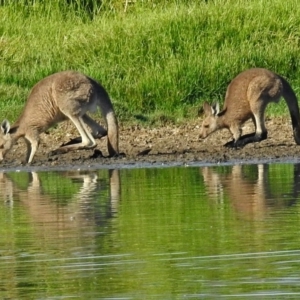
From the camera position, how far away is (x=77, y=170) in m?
12.5

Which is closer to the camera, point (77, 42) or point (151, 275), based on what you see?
point (151, 275)

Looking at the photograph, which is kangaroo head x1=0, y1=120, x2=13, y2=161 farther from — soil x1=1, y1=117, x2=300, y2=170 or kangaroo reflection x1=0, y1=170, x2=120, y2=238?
kangaroo reflection x1=0, y1=170, x2=120, y2=238

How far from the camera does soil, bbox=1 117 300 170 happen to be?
504 inches

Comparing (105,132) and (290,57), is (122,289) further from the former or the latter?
(290,57)

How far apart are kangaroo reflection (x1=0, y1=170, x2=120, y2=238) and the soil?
0.72 meters

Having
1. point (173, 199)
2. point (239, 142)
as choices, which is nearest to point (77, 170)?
point (239, 142)

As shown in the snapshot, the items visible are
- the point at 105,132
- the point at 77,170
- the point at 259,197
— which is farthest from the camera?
the point at 105,132

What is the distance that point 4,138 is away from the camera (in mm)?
13742

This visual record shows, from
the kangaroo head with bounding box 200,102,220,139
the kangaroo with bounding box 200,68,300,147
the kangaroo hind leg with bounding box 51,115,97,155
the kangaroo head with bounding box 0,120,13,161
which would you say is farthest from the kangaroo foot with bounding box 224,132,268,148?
the kangaroo head with bounding box 0,120,13,161

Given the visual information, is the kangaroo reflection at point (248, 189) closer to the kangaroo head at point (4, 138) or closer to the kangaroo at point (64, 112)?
the kangaroo at point (64, 112)

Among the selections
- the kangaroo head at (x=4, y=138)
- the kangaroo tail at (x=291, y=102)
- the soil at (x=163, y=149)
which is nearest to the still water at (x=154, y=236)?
the soil at (x=163, y=149)

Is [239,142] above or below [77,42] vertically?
below

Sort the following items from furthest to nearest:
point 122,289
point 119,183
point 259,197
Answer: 1. point 119,183
2. point 259,197
3. point 122,289

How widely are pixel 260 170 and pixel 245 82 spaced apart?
2515 millimetres
